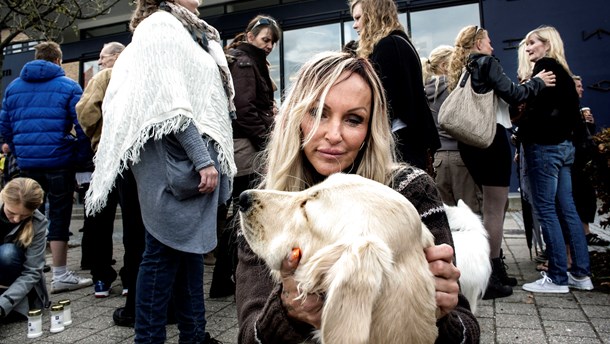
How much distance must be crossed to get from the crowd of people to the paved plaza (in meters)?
0.16

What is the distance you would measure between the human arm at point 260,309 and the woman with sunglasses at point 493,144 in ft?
10.6

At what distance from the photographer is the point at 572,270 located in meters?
4.64

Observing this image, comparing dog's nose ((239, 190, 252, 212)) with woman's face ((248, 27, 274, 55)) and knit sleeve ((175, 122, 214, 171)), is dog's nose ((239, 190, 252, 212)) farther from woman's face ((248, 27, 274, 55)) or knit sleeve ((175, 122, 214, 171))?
woman's face ((248, 27, 274, 55))

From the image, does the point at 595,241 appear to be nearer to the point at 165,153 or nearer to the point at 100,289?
the point at 165,153

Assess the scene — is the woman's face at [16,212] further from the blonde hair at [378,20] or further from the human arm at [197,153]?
the blonde hair at [378,20]

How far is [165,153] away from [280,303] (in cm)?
163

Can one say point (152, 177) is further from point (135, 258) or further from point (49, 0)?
point (49, 0)

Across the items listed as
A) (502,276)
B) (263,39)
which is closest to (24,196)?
(263,39)

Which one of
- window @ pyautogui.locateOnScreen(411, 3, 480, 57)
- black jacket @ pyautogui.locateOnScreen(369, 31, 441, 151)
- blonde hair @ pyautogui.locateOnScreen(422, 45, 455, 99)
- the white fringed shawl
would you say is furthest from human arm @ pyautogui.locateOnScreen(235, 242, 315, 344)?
window @ pyautogui.locateOnScreen(411, 3, 480, 57)

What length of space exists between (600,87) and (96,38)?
51.8ft

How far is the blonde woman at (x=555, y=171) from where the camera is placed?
14.6 feet

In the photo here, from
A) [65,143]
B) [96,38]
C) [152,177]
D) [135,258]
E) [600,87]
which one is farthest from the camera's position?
[96,38]

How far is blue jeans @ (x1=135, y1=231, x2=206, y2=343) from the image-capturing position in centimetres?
275

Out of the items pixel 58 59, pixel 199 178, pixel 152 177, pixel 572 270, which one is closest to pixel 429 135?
pixel 199 178
